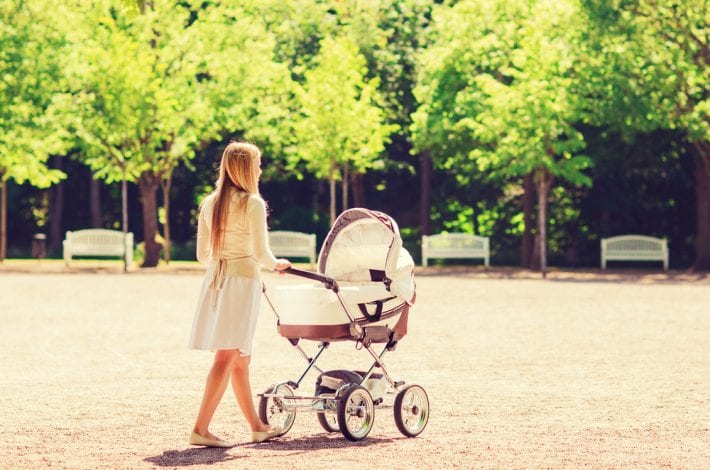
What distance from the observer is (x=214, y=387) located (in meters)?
8.25

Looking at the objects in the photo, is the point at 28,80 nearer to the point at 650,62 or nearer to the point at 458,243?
the point at 458,243

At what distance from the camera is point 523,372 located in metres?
12.5

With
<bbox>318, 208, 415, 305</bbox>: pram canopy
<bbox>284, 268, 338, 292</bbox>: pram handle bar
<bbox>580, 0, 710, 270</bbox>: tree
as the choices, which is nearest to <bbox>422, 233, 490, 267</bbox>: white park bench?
<bbox>580, 0, 710, 270</bbox>: tree

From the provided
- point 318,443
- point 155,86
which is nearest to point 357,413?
point 318,443

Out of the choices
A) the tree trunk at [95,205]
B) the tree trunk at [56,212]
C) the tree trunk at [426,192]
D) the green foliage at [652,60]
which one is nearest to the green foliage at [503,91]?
the green foliage at [652,60]

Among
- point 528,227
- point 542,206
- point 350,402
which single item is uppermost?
point 542,206

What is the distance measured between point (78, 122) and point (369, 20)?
13.4 meters

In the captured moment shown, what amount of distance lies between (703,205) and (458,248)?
6939mm

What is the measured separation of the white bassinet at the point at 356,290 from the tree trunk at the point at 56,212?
36.9m

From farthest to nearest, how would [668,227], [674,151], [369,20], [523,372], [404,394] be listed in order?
1. [369,20]
2. [668,227]
3. [674,151]
4. [523,372]
5. [404,394]

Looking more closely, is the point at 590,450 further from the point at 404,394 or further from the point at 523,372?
the point at 523,372

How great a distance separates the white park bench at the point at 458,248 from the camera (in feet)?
124

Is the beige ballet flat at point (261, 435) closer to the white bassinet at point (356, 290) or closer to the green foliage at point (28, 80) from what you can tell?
the white bassinet at point (356, 290)

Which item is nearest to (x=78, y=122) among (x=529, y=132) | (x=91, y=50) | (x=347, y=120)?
(x=91, y=50)
